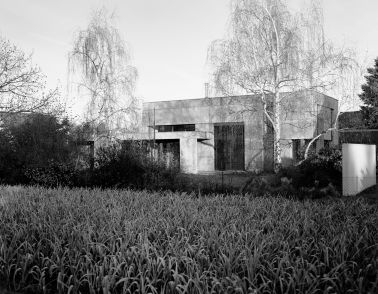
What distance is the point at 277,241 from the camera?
4262 millimetres

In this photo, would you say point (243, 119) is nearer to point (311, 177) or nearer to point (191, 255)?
point (311, 177)

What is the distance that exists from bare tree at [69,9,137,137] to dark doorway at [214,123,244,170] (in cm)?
646

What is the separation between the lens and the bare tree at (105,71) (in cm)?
2203

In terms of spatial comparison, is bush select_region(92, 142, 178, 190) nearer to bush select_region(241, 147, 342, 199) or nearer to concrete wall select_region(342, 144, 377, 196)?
bush select_region(241, 147, 342, 199)

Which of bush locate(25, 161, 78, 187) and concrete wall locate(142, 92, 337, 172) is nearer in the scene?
bush locate(25, 161, 78, 187)

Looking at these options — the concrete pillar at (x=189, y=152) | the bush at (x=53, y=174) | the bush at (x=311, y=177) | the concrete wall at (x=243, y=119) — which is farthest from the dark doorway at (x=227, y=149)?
the bush at (x=53, y=174)

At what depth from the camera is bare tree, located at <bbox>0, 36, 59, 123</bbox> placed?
14.8 meters

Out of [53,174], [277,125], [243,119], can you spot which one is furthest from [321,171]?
[53,174]

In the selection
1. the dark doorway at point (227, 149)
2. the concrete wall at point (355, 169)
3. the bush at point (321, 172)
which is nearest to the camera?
the concrete wall at point (355, 169)

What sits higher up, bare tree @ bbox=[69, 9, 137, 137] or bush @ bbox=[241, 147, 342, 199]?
bare tree @ bbox=[69, 9, 137, 137]

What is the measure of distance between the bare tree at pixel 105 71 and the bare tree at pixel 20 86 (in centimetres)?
673

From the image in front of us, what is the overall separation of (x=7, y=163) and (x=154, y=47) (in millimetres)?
7417

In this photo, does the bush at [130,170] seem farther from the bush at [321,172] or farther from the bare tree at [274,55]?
the bare tree at [274,55]

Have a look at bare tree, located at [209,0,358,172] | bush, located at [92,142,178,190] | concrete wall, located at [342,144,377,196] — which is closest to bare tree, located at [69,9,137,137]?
bare tree, located at [209,0,358,172]
